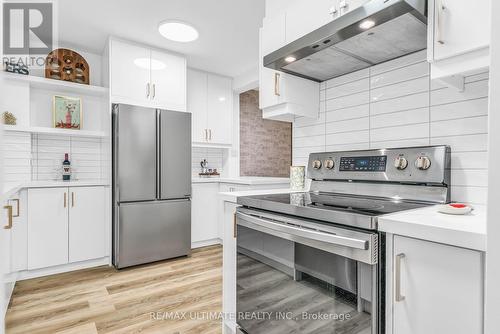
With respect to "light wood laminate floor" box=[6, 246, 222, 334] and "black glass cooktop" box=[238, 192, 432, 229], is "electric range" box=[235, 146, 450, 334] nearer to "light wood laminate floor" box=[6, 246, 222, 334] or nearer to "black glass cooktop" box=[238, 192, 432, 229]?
"black glass cooktop" box=[238, 192, 432, 229]

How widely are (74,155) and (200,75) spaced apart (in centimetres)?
185

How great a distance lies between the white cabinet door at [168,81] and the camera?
307 cm

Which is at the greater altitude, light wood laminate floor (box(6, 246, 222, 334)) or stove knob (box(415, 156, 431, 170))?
stove knob (box(415, 156, 431, 170))

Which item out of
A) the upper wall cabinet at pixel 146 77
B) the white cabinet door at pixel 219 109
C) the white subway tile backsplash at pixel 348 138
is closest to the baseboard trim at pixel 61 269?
the upper wall cabinet at pixel 146 77

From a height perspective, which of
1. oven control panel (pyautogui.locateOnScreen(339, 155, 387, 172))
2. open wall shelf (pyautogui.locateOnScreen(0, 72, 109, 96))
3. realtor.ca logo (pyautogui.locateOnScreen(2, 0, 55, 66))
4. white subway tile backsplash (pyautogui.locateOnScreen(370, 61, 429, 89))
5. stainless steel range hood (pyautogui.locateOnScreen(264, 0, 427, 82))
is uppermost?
realtor.ca logo (pyautogui.locateOnScreen(2, 0, 55, 66))

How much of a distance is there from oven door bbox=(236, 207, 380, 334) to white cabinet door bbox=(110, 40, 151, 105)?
2116 mm

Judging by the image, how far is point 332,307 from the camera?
1.02 meters

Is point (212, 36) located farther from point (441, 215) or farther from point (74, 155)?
point (441, 215)

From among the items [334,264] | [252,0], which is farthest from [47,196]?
[334,264]

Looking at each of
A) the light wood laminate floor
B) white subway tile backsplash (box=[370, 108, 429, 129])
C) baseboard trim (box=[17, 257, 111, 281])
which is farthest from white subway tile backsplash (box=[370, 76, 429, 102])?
baseboard trim (box=[17, 257, 111, 281])

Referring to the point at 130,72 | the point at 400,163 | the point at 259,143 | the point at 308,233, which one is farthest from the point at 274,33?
the point at 259,143

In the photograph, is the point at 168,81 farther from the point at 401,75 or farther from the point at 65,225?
the point at 401,75

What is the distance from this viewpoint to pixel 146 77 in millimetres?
3006

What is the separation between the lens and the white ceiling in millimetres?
2287
